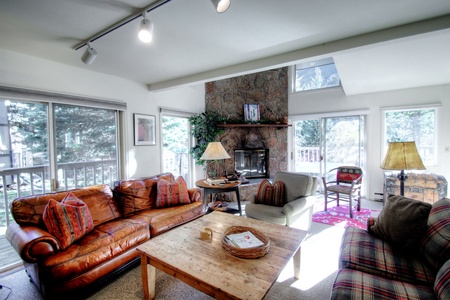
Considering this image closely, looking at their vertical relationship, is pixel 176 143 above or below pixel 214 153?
above

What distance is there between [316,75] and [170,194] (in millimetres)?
4406

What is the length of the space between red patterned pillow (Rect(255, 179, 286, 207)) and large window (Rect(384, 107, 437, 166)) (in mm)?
2978

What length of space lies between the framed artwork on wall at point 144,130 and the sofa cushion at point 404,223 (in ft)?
11.2

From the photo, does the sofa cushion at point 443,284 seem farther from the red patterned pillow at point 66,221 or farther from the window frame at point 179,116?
the window frame at point 179,116

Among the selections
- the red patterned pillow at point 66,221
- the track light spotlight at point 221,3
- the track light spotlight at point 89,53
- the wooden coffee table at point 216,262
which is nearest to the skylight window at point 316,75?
the wooden coffee table at point 216,262

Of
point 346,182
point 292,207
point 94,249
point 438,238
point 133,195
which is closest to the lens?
point 438,238

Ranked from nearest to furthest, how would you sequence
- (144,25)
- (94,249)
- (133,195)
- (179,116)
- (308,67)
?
(144,25)
(94,249)
(133,195)
(179,116)
(308,67)

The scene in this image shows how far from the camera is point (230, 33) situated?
1983 mm

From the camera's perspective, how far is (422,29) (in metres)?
1.83

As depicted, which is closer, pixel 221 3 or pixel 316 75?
pixel 221 3

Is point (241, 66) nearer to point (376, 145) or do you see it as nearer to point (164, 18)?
point (164, 18)

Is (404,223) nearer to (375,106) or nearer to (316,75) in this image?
(375,106)

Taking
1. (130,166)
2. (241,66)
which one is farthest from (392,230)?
(130,166)

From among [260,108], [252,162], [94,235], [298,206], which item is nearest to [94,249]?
[94,235]
